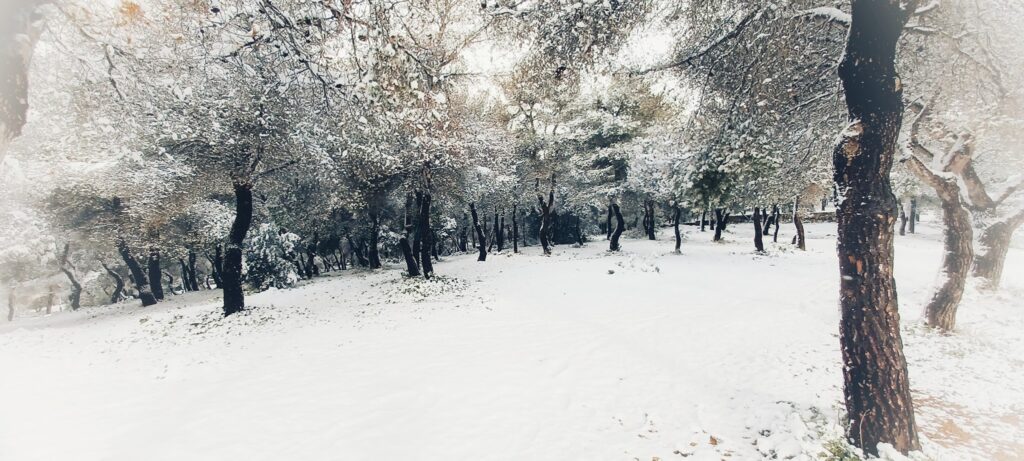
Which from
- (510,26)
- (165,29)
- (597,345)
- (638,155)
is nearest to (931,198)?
(638,155)

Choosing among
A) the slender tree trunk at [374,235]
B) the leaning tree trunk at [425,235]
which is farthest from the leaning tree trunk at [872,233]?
the slender tree trunk at [374,235]

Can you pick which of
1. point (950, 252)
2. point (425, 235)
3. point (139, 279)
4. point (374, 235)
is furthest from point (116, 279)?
point (950, 252)

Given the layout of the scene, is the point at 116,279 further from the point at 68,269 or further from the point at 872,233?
the point at 872,233

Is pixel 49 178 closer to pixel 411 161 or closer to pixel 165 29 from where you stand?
pixel 411 161

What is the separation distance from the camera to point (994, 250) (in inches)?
491

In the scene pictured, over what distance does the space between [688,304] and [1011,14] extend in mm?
9559

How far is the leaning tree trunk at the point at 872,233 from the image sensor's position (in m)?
4.91

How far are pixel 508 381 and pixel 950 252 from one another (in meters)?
11.4

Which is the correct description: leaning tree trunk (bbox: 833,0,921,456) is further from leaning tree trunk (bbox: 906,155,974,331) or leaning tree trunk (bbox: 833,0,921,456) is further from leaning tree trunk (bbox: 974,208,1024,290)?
leaning tree trunk (bbox: 974,208,1024,290)

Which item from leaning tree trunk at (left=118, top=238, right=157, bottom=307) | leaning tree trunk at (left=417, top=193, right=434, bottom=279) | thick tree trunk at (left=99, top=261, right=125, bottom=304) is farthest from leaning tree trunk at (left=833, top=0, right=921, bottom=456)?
thick tree trunk at (left=99, top=261, right=125, bottom=304)

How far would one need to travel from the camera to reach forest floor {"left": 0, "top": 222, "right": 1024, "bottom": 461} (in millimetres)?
5703

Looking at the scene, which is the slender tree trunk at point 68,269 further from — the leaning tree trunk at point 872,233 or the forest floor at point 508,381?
the leaning tree trunk at point 872,233

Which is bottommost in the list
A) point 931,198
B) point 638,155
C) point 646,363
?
point 646,363

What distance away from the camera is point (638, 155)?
95.3 ft
